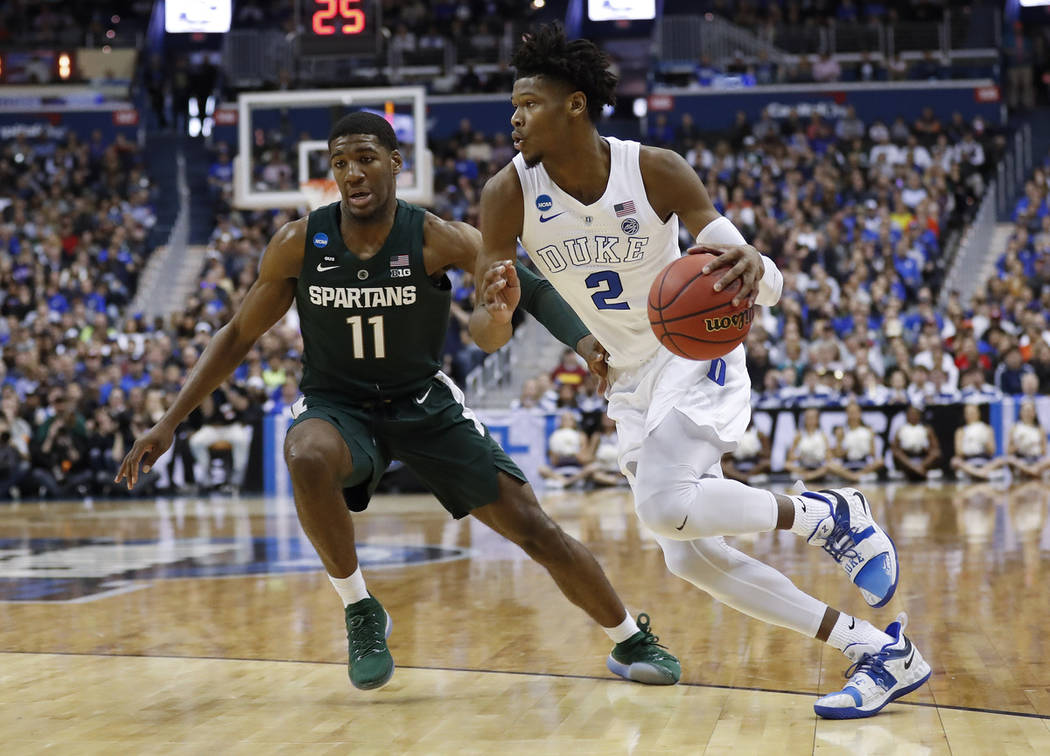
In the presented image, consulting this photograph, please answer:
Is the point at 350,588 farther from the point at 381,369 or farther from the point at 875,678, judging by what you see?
the point at 875,678

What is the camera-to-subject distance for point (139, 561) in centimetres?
841

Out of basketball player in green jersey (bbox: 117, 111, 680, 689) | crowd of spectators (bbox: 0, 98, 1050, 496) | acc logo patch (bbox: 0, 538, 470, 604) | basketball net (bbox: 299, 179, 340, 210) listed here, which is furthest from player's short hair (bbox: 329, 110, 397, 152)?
crowd of spectators (bbox: 0, 98, 1050, 496)

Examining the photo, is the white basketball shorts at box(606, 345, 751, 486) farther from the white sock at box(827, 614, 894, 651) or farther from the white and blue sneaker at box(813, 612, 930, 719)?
the white and blue sneaker at box(813, 612, 930, 719)

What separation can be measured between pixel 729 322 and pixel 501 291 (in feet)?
2.33

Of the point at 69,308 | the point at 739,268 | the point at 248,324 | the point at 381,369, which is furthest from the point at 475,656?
the point at 69,308

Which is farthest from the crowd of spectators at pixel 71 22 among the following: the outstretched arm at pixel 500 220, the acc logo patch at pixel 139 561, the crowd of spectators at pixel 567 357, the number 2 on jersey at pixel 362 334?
the outstretched arm at pixel 500 220

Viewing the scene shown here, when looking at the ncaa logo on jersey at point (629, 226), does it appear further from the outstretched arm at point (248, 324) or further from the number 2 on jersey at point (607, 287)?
the outstretched arm at point (248, 324)

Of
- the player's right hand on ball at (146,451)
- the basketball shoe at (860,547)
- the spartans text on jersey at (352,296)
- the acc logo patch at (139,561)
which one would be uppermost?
the spartans text on jersey at (352,296)

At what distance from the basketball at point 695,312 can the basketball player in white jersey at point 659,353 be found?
171 millimetres

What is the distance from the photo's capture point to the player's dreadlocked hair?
410 centimetres

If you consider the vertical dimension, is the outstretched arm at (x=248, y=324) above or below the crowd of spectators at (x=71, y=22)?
below

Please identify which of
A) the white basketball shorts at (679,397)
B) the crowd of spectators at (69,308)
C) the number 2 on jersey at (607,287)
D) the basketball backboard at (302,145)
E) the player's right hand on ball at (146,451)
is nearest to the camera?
the white basketball shorts at (679,397)

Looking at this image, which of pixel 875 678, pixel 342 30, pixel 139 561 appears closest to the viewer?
pixel 875 678

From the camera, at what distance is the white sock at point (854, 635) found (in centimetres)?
405
